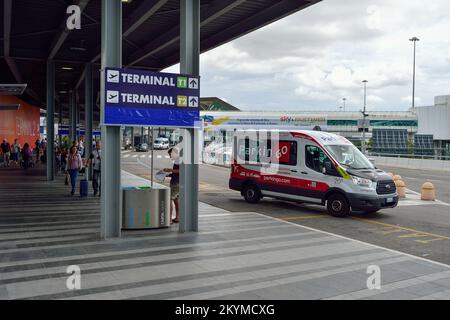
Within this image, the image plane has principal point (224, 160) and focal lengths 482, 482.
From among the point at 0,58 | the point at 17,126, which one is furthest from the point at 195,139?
the point at 17,126

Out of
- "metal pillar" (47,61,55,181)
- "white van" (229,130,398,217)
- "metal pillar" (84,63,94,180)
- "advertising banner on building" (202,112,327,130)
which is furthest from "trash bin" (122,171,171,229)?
"advertising banner on building" (202,112,327,130)

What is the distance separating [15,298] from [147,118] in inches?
200

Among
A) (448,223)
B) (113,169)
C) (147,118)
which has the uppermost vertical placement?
(147,118)

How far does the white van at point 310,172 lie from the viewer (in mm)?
13930

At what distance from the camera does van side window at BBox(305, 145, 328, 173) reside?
1464 cm

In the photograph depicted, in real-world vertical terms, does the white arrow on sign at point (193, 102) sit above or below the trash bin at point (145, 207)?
above

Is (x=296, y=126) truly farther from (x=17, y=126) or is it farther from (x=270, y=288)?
(x=270, y=288)

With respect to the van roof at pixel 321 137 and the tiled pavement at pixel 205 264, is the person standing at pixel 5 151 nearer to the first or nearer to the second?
the tiled pavement at pixel 205 264

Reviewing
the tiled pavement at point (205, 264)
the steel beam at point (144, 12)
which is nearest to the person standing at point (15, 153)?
the steel beam at point (144, 12)

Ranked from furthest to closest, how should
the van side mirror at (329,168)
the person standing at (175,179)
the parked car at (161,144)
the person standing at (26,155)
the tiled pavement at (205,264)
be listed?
the parked car at (161,144) < the person standing at (26,155) < the van side mirror at (329,168) < the person standing at (175,179) < the tiled pavement at (205,264)

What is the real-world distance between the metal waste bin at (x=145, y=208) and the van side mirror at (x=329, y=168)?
5402mm

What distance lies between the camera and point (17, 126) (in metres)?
39.6

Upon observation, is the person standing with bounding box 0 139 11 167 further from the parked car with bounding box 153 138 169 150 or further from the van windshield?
the parked car with bounding box 153 138 169 150

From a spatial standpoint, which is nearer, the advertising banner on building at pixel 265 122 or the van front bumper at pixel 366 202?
the van front bumper at pixel 366 202
